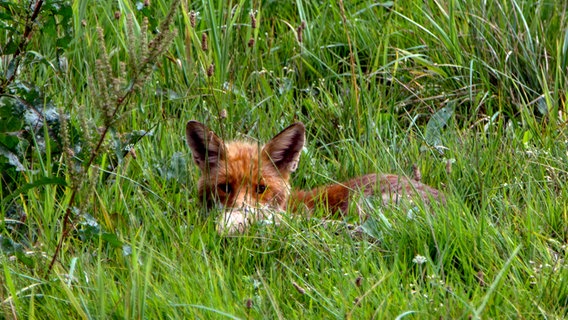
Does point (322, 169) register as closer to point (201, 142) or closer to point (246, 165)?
point (246, 165)

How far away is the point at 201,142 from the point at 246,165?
332 mm

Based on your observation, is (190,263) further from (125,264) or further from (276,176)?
(276,176)

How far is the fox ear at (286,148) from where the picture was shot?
16.4 ft

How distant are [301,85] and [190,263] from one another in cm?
253

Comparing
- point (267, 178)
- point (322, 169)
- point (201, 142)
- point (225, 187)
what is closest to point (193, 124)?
point (201, 142)

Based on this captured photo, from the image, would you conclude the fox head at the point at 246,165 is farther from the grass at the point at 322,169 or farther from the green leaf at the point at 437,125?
the green leaf at the point at 437,125

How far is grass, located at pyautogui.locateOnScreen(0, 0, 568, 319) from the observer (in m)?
3.36

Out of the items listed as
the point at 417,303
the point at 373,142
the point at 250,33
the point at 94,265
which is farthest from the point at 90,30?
the point at 417,303

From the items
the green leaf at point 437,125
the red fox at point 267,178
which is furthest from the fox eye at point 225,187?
the green leaf at point 437,125

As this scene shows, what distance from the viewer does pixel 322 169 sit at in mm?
5273

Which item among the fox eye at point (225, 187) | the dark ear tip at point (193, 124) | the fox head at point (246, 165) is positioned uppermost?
the dark ear tip at point (193, 124)

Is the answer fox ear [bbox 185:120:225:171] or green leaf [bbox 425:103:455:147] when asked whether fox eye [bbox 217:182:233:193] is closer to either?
fox ear [bbox 185:120:225:171]

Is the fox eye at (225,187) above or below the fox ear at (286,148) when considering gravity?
below

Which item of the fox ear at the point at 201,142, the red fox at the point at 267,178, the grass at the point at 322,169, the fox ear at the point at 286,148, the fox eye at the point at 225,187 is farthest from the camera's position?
the fox eye at the point at 225,187
